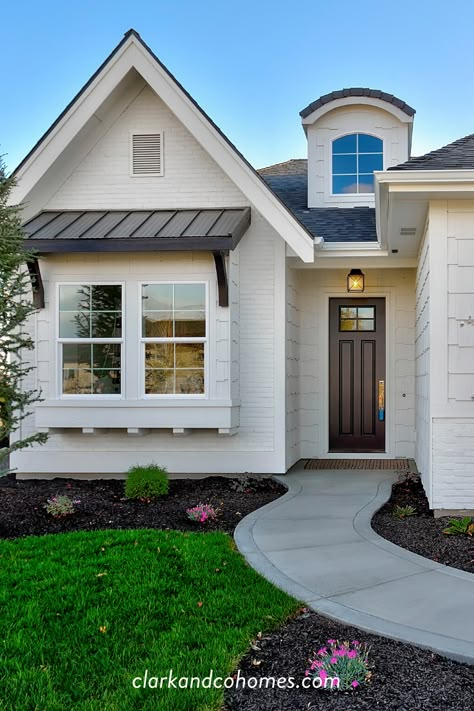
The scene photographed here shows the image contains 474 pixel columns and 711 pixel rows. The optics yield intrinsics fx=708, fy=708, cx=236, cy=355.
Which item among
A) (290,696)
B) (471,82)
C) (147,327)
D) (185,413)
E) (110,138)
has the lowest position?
(290,696)

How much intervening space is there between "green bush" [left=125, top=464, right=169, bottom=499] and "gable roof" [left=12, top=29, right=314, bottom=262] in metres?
3.18

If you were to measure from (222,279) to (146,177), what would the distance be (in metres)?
2.01

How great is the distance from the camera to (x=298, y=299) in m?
10.8

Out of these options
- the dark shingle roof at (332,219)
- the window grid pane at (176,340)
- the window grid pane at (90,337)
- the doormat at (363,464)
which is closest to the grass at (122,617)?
the window grid pane at (176,340)

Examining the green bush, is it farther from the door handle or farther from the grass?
the door handle

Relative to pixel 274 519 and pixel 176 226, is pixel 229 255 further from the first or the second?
pixel 274 519

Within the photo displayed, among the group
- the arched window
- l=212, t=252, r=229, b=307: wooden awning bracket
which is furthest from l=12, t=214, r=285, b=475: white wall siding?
the arched window

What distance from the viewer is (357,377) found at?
1094cm

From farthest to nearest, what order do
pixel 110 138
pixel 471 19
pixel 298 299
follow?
pixel 471 19 < pixel 298 299 < pixel 110 138

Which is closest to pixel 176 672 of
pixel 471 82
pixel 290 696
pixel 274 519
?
pixel 290 696

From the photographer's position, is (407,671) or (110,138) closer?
(407,671)

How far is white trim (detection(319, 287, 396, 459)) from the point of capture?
10805 mm

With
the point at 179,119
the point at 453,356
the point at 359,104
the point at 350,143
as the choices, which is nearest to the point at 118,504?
the point at 453,356

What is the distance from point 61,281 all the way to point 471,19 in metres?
10.1
